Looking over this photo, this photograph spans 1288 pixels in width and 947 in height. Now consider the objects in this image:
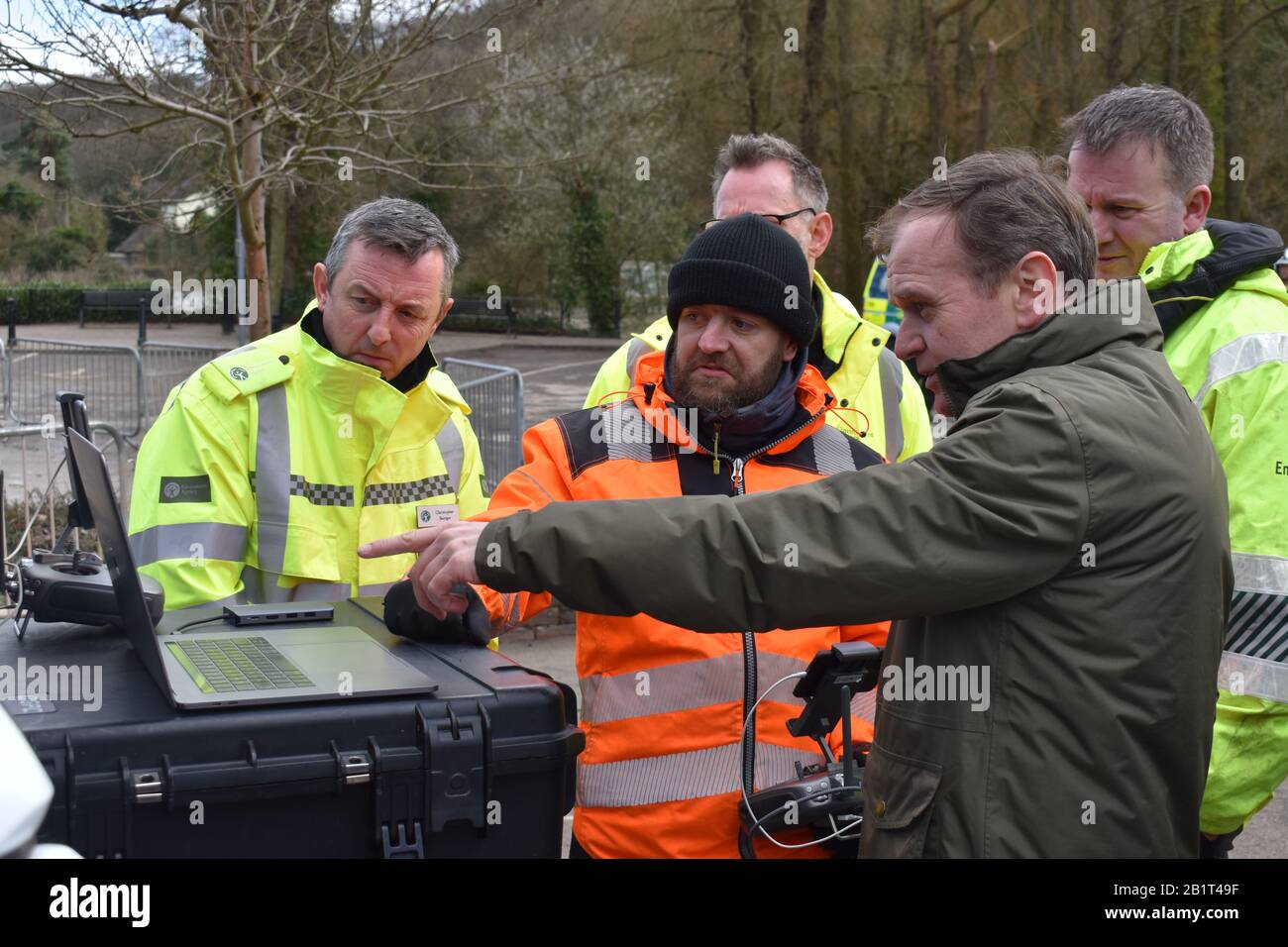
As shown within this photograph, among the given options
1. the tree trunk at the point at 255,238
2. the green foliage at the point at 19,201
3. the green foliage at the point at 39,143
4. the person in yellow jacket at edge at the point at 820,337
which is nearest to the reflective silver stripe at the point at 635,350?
the person in yellow jacket at edge at the point at 820,337

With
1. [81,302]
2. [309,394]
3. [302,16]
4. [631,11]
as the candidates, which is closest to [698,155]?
[631,11]

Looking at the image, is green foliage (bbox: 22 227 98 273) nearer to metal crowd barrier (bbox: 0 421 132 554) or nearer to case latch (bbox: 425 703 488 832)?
metal crowd barrier (bbox: 0 421 132 554)

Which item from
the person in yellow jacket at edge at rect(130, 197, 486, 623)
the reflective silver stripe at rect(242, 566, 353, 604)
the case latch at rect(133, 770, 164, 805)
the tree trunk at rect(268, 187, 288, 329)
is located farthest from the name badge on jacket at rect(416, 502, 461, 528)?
the tree trunk at rect(268, 187, 288, 329)

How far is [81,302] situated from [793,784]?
58.2ft

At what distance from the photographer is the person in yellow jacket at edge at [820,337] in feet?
12.4

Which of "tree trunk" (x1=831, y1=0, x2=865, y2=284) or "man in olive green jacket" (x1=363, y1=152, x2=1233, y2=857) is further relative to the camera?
"tree trunk" (x1=831, y1=0, x2=865, y2=284)

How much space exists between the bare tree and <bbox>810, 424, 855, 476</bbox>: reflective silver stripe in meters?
5.54

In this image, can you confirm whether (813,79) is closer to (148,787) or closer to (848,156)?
(848,156)

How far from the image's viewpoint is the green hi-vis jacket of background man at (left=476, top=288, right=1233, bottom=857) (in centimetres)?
180

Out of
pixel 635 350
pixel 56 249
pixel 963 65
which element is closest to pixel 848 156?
pixel 963 65

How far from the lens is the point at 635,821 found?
2.49 m

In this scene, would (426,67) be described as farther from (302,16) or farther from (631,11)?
(631,11)

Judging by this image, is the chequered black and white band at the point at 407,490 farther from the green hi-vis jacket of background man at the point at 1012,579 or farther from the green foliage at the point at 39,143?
the green foliage at the point at 39,143

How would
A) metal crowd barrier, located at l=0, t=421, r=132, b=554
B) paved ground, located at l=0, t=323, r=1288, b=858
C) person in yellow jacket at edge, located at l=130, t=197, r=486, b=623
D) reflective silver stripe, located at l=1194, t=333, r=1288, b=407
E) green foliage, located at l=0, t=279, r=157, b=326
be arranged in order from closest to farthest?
reflective silver stripe, located at l=1194, t=333, r=1288, b=407
person in yellow jacket at edge, located at l=130, t=197, r=486, b=623
paved ground, located at l=0, t=323, r=1288, b=858
metal crowd barrier, located at l=0, t=421, r=132, b=554
green foliage, located at l=0, t=279, r=157, b=326
